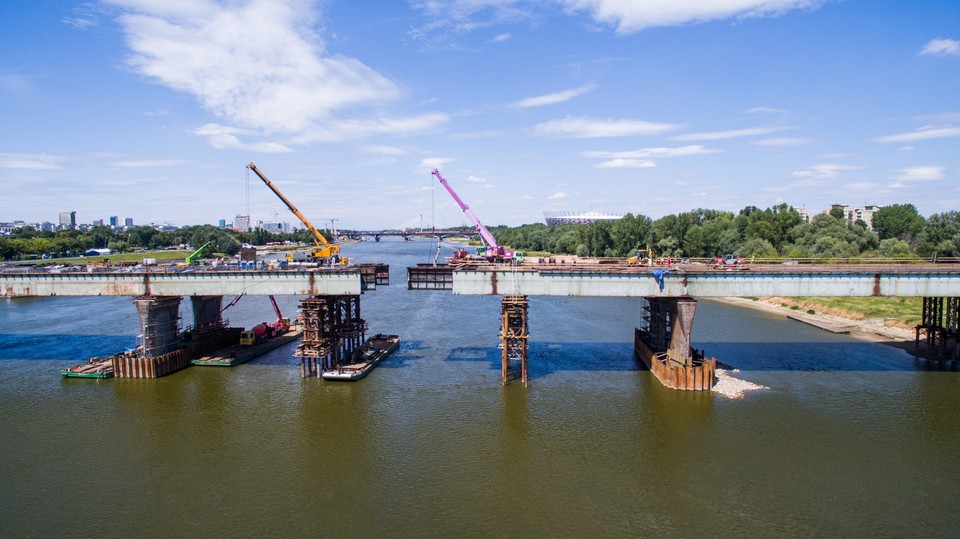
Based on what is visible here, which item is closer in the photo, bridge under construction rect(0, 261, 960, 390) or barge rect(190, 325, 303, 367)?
bridge under construction rect(0, 261, 960, 390)

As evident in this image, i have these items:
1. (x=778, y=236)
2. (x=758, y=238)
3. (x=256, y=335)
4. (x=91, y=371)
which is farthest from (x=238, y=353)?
(x=778, y=236)

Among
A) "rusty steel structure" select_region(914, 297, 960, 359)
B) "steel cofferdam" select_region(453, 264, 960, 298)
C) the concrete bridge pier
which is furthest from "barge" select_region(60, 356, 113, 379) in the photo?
"rusty steel structure" select_region(914, 297, 960, 359)

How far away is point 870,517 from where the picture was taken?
25.9m

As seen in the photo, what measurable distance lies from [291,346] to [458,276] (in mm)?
25181

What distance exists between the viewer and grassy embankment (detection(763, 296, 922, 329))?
67812 mm

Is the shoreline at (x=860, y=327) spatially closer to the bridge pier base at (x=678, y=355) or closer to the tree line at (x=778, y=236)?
the tree line at (x=778, y=236)

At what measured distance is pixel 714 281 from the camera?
44812mm

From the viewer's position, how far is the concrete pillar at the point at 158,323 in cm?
4753

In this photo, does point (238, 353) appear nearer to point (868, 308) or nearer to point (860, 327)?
point (860, 327)

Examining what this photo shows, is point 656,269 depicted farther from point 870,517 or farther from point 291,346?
point 291,346

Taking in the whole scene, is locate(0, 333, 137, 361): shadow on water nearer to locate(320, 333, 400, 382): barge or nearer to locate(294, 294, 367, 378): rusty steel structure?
locate(294, 294, 367, 378): rusty steel structure

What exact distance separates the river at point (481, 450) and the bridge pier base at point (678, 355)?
131 cm

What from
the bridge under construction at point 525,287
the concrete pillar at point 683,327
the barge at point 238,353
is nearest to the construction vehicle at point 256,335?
the barge at point 238,353

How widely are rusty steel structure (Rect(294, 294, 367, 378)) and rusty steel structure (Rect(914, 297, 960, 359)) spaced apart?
5730 cm
